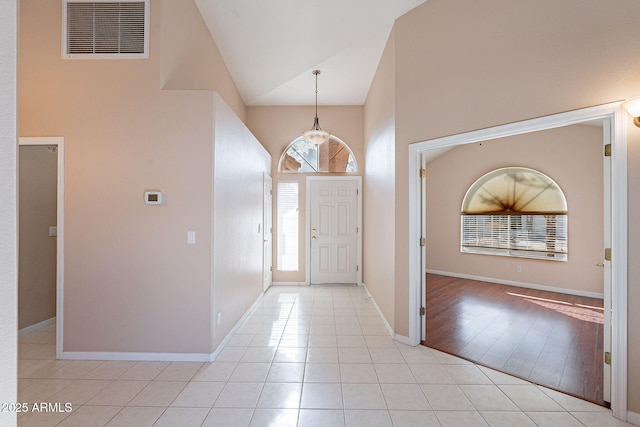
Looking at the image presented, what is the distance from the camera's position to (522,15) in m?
2.20

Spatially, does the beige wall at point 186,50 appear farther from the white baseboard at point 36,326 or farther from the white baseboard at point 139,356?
the white baseboard at point 36,326

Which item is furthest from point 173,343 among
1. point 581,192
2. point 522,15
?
point 581,192

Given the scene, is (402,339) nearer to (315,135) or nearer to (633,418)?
(633,418)

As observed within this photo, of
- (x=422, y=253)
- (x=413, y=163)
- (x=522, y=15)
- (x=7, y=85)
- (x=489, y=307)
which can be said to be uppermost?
(x=522, y=15)

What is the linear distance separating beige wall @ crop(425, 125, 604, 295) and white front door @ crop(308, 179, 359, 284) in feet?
8.68

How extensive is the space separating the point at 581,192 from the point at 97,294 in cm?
735

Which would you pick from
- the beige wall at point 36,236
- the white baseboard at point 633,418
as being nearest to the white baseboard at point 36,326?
the beige wall at point 36,236

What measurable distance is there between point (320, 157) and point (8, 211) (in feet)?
16.0

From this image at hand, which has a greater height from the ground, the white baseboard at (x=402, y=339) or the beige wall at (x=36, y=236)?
the beige wall at (x=36, y=236)

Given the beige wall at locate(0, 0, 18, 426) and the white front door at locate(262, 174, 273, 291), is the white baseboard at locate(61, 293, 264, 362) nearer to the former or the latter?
the beige wall at locate(0, 0, 18, 426)

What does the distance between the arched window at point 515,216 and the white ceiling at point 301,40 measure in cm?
358

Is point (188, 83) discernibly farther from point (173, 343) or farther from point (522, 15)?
point (522, 15)

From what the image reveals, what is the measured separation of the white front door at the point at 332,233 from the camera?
17.5 ft

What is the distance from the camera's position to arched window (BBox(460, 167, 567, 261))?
504 centimetres
